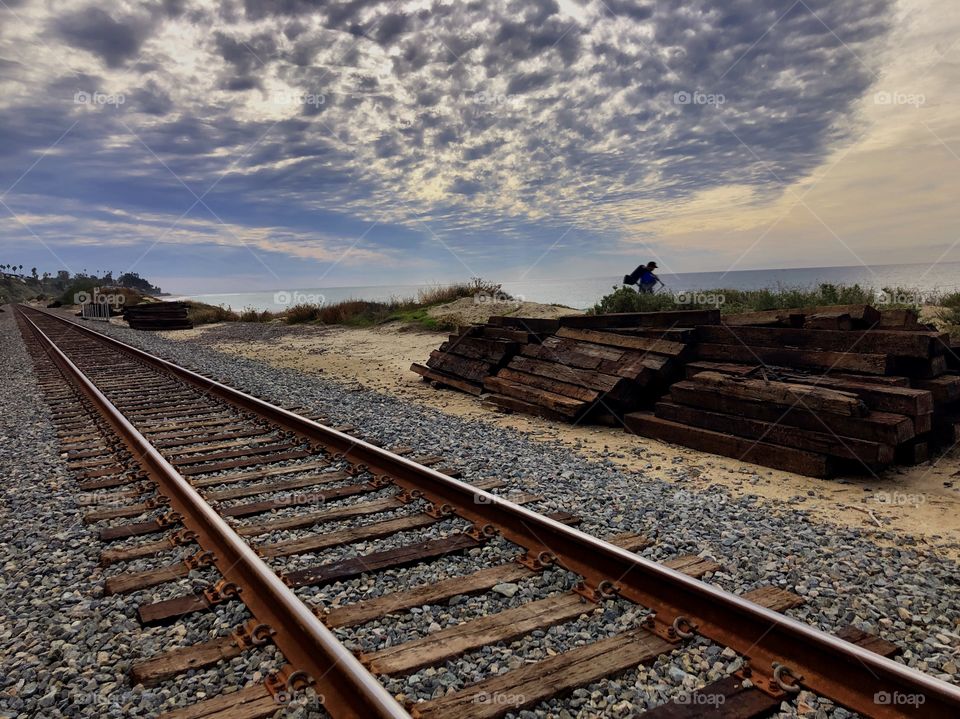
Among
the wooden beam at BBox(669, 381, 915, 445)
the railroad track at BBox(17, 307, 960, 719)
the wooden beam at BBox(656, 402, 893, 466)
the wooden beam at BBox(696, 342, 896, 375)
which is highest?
the wooden beam at BBox(696, 342, 896, 375)

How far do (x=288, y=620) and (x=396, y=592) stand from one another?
2.08 feet

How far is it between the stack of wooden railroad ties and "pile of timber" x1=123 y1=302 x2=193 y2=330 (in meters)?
28.9

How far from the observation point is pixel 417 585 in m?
3.79

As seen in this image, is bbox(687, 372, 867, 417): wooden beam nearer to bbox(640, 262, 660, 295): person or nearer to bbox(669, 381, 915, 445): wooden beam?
bbox(669, 381, 915, 445): wooden beam

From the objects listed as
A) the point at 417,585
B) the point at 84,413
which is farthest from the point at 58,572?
the point at 84,413

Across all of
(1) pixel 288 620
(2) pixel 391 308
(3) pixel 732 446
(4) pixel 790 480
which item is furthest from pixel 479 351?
(2) pixel 391 308

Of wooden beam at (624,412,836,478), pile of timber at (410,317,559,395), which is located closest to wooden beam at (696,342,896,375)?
wooden beam at (624,412,836,478)

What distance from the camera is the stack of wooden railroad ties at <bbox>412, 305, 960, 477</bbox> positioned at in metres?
6.23

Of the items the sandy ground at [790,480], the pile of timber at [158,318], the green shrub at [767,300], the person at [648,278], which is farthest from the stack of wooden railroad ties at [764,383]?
the pile of timber at [158,318]

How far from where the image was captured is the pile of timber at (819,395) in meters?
6.13

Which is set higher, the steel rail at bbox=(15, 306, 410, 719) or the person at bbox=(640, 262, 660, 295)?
the person at bbox=(640, 262, 660, 295)

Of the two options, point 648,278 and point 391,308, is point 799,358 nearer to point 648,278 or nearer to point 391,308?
point 648,278

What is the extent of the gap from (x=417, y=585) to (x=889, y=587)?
2.71 metres

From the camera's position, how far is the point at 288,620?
327cm
